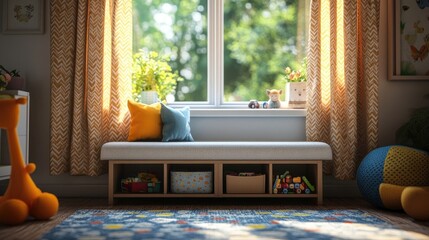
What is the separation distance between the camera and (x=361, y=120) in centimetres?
402

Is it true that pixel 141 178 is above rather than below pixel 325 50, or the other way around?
below

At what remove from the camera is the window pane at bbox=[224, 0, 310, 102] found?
431cm

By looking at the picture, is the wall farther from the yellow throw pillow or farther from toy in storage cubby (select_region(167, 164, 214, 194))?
toy in storage cubby (select_region(167, 164, 214, 194))

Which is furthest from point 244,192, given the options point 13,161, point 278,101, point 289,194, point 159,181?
point 13,161

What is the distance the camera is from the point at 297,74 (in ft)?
13.7

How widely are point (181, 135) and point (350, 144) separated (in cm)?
131

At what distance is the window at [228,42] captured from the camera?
430 centimetres

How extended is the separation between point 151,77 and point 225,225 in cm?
175

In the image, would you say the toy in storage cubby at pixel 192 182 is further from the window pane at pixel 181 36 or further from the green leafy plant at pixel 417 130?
the green leafy plant at pixel 417 130

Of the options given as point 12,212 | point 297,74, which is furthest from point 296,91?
point 12,212

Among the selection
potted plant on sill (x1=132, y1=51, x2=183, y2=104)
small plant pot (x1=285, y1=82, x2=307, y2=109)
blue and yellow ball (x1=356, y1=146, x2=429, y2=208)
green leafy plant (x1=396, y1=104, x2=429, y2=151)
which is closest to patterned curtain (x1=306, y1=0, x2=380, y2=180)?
small plant pot (x1=285, y1=82, x2=307, y2=109)

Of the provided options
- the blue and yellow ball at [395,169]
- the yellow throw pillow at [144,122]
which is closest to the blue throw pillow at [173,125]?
the yellow throw pillow at [144,122]

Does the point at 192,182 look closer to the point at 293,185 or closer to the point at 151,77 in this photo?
the point at 293,185

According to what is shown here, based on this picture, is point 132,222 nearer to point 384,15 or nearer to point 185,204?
point 185,204
